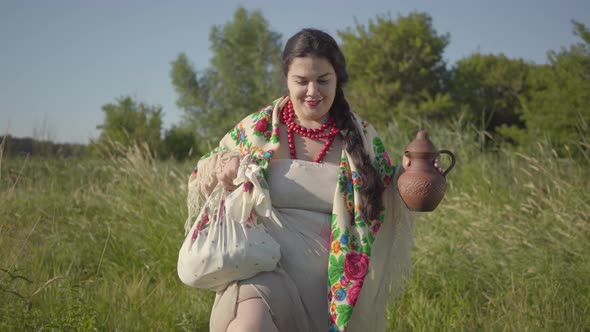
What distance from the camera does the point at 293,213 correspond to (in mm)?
2414

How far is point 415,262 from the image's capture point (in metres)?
4.36

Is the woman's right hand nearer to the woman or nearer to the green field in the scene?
the woman

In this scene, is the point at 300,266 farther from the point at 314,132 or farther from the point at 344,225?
the point at 314,132

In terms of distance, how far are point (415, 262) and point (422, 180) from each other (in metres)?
2.24

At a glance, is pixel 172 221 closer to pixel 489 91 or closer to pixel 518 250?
pixel 518 250

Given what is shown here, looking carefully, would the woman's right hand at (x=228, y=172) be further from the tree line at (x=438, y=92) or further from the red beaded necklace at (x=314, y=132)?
the tree line at (x=438, y=92)

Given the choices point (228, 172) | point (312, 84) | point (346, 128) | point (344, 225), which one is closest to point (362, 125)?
point (346, 128)

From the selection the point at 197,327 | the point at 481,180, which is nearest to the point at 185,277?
the point at 197,327

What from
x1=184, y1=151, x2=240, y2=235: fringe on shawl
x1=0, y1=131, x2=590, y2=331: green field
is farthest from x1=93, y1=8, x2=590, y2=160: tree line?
x1=184, y1=151, x2=240, y2=235: fringe on shawl

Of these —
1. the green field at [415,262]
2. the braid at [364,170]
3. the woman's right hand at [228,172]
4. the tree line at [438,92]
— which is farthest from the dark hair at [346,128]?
the tree line at [438,92]

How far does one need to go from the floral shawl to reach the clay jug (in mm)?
243

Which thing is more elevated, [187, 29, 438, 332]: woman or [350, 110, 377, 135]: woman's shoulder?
[350, 110, 377, 135]: woman's shoulder

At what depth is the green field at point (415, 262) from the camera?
128 inches

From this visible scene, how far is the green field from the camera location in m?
3.25
